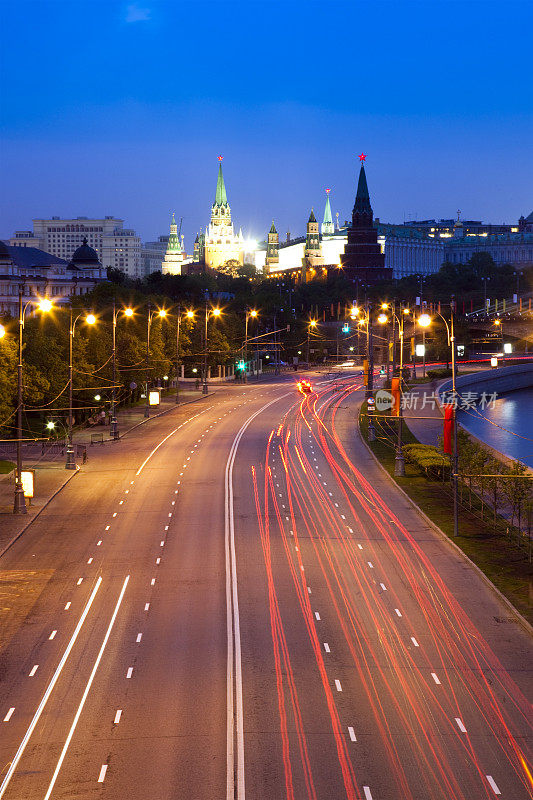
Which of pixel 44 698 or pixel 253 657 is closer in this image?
pixel 44 698

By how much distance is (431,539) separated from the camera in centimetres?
4597

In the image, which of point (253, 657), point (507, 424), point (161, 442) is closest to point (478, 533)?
point (253, 657)

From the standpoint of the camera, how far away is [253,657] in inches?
1161

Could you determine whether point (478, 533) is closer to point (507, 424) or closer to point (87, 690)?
point (87, 690)

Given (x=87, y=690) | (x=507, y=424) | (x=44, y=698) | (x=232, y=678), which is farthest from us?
(x=507, y=424)

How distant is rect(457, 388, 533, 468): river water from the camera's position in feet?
291

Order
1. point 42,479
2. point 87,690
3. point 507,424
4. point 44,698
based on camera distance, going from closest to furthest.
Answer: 1. point 44,698
2. point 87,690
3. point 42,479
4. point 507,424

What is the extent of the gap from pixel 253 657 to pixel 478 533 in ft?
67.8

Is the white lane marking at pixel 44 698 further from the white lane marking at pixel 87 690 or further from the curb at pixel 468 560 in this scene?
the curb at pixel 468 560

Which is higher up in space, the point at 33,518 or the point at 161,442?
the point at 161,442

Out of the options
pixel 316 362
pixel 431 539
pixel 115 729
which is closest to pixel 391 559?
pixel 431 539

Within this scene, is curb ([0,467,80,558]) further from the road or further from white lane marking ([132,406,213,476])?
white lane marking ([132,406,213,476])

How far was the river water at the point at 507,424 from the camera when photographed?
8875 centimetres

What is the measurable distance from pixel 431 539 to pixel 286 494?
1282 cm
